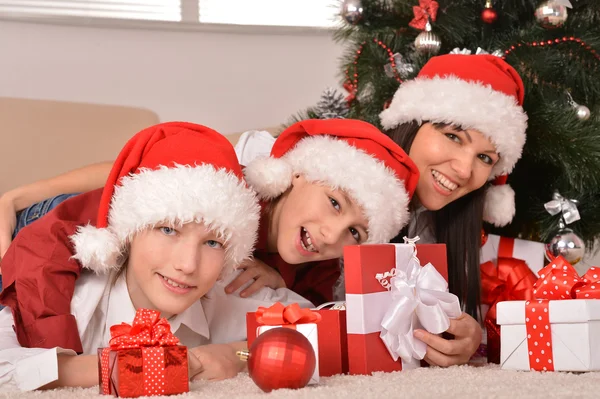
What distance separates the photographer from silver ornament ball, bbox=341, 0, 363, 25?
7.06 feet

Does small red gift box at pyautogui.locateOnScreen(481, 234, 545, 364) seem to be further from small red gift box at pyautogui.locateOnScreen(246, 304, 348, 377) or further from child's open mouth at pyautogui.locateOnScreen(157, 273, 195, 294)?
child's open mouth at pyautogui.locateOnScreen(157, 273, 195, 294)

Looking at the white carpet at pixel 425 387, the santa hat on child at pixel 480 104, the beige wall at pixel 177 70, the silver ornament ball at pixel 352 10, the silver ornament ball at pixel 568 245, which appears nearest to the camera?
the white carpet at pixel 425 387

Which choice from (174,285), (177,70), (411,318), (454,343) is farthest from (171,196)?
(177,70)

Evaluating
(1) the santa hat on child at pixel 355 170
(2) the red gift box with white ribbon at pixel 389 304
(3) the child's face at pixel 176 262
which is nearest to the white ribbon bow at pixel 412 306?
(2) the red gift box with white ribbon at pixel 389 304

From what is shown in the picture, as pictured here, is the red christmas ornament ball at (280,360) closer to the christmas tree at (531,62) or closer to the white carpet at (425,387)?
the white carpet at (425,387)

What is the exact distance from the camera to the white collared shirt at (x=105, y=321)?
4.09 ft

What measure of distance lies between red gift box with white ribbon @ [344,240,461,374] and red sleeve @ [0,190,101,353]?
55 centimetres

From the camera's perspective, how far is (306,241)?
1.75 meters

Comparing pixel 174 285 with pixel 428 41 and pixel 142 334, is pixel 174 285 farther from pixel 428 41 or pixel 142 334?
pixel 428 41

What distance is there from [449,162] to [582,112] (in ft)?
1.39

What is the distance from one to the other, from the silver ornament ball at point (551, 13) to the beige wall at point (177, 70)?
122 cm

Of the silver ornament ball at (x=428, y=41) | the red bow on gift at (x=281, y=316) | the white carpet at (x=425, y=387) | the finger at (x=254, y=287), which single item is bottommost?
the finger at (x=254, y=287)

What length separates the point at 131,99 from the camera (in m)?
2.97

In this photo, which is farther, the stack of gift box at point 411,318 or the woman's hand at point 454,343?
the woman's hand at point 454,343
